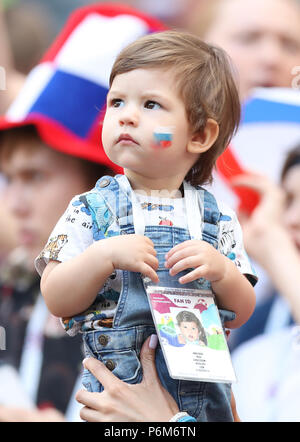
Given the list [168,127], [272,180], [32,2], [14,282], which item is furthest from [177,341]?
[32,2]

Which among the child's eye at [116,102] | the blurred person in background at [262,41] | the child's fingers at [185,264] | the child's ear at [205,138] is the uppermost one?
the child's eye at [116,102]

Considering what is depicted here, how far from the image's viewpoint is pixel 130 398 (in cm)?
105

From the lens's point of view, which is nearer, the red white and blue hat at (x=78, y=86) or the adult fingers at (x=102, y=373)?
the adult fingers at (x=102, y=373)

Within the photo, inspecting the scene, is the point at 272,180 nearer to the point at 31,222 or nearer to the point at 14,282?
the point at 31,222

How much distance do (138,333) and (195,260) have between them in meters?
0.12

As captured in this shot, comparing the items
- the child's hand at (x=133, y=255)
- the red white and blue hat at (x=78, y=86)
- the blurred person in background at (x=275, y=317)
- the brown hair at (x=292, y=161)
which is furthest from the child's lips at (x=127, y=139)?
the brown hair at (x=292, y=161)

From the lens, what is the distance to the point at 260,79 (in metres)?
2.28

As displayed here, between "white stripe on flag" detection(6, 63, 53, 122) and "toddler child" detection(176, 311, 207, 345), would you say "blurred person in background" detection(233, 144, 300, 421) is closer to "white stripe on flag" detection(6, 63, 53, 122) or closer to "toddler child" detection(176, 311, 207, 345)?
"white stripe on flag" detection(6, 63, 53, 122)

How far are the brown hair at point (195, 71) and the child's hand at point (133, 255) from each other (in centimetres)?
Answer: 19

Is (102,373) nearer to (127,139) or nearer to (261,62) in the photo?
(127,139)

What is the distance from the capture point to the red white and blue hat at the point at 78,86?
1666 millimetres

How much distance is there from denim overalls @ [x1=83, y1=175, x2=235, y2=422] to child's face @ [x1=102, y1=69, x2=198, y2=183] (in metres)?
0.06

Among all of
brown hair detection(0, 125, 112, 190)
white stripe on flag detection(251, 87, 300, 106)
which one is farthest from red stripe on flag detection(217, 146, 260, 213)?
brown hair detection(0, 125, 112, 190)

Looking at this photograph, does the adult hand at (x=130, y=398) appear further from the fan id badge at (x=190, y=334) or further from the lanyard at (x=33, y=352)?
the lanyard at (x=33, y=352)
